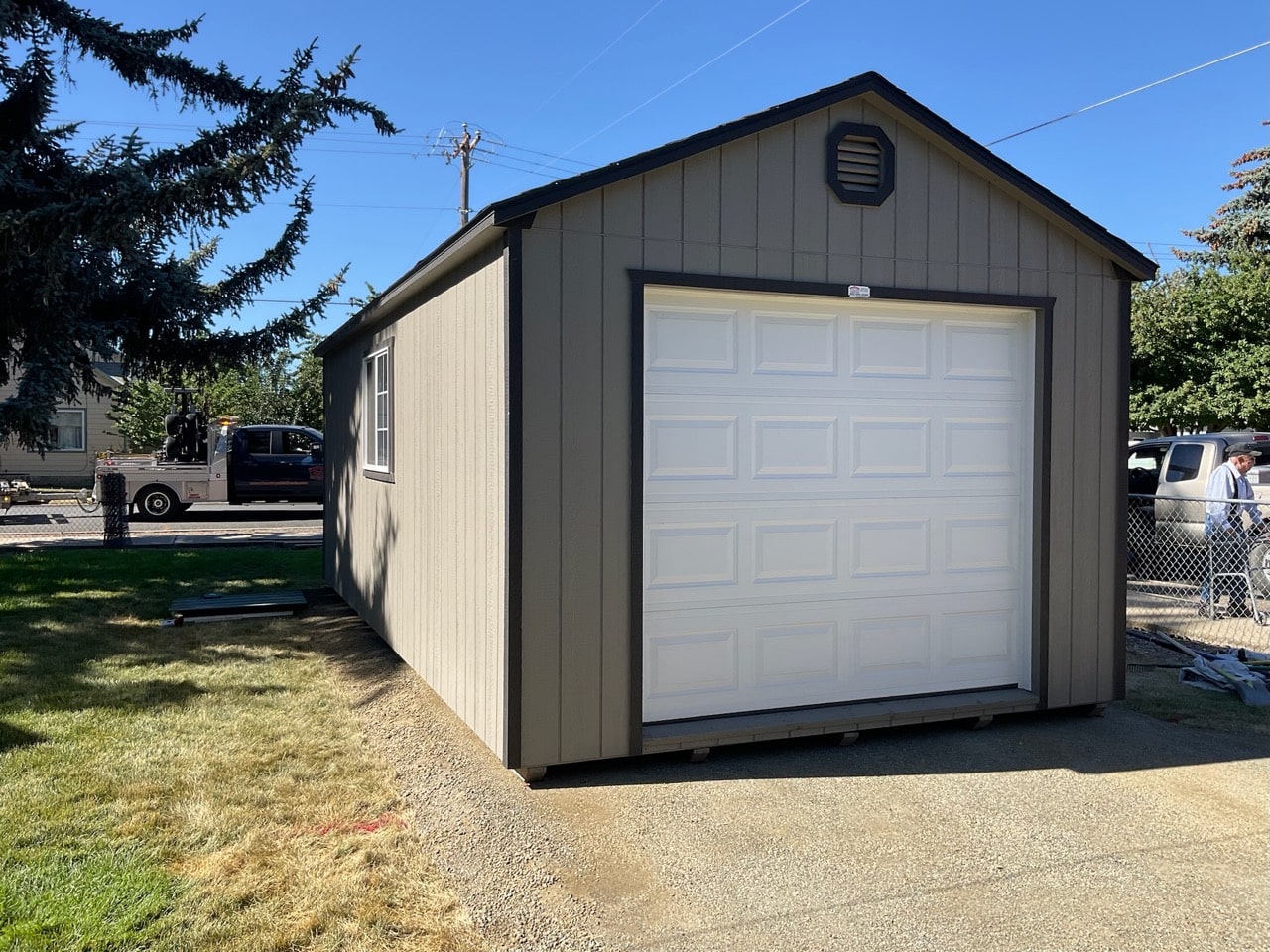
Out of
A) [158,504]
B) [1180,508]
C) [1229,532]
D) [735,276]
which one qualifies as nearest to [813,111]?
[735,276]

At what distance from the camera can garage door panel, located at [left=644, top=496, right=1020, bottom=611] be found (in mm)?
5055

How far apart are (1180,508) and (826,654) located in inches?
278

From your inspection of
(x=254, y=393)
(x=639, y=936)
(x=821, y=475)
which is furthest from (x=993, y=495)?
(x=254, y=393)

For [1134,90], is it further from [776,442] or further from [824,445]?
[776,442]

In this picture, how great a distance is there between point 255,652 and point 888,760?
4.74 metres

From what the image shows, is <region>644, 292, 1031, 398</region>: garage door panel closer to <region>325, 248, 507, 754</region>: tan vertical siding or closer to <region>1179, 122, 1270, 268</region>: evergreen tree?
<region>325, 248, 507, 754</region>: tan vertical siding

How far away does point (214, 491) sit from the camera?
18.7 meters

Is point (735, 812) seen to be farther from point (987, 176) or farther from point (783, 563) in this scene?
point (987, 176)

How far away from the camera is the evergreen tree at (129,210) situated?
8797 millimetres

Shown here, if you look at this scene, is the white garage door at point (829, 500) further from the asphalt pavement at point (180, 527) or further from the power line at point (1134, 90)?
the asphalt pavement at point (180, 527)

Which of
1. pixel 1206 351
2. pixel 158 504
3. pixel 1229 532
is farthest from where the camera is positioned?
pixel 1206 351

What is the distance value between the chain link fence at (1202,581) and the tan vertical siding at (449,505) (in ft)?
19.7

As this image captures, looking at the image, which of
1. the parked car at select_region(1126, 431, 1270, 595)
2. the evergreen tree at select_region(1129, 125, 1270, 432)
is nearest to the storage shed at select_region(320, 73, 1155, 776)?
the parked car at select_region(1126, 431, 1270, 595)

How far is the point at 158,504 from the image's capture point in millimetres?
18578
